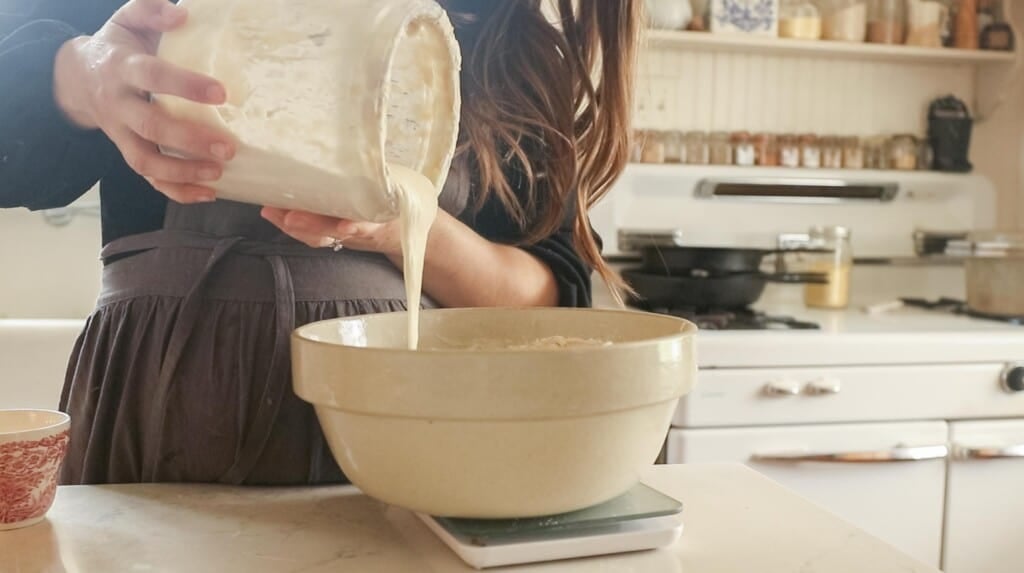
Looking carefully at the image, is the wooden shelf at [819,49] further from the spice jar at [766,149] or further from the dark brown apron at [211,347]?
the dark brown apron at [211,347]

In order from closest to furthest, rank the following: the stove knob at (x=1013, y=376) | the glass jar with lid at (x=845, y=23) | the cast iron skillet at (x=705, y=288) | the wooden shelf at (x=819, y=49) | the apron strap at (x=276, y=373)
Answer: the apron strap at (x=276, y=373) → the stove knob at (x=1013, y=376) → the cast iron skillet at (x=705, y=288) → the wooden shelf at (x=819, y=49) → the glass jar with lid at (x=845, y=23)

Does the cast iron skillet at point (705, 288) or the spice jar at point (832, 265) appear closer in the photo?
the cast iron skillet at point (705, 288)

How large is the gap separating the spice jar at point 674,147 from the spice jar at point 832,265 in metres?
0.36

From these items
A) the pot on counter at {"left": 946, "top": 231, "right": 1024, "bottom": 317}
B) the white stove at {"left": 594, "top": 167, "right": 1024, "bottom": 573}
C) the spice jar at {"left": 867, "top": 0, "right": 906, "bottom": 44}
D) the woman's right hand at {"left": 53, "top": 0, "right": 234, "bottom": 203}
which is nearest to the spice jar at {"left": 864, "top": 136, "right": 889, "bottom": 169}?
the spice jar at {"left": 867, "top": 0, "right": 906, "bottom": 44}

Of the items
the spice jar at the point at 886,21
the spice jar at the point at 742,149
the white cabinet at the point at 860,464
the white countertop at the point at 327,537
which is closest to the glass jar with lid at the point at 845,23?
the spice jar at the point at 886,21

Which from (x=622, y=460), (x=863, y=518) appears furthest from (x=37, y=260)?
(x=622, y=460)

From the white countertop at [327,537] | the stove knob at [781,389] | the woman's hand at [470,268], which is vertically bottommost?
the stove knob at [781,389]

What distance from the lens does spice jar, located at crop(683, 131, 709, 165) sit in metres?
2.38

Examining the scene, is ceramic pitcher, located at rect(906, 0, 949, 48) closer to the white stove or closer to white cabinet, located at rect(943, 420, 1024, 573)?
the white stove

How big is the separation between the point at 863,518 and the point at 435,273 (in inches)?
49.5

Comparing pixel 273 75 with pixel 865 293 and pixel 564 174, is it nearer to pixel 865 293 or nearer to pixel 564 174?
pixel 564 174

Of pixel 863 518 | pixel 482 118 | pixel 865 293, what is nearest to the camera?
pixel 482 118

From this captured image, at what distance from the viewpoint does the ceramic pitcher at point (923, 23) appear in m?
2.41

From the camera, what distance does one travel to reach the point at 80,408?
0.85m
